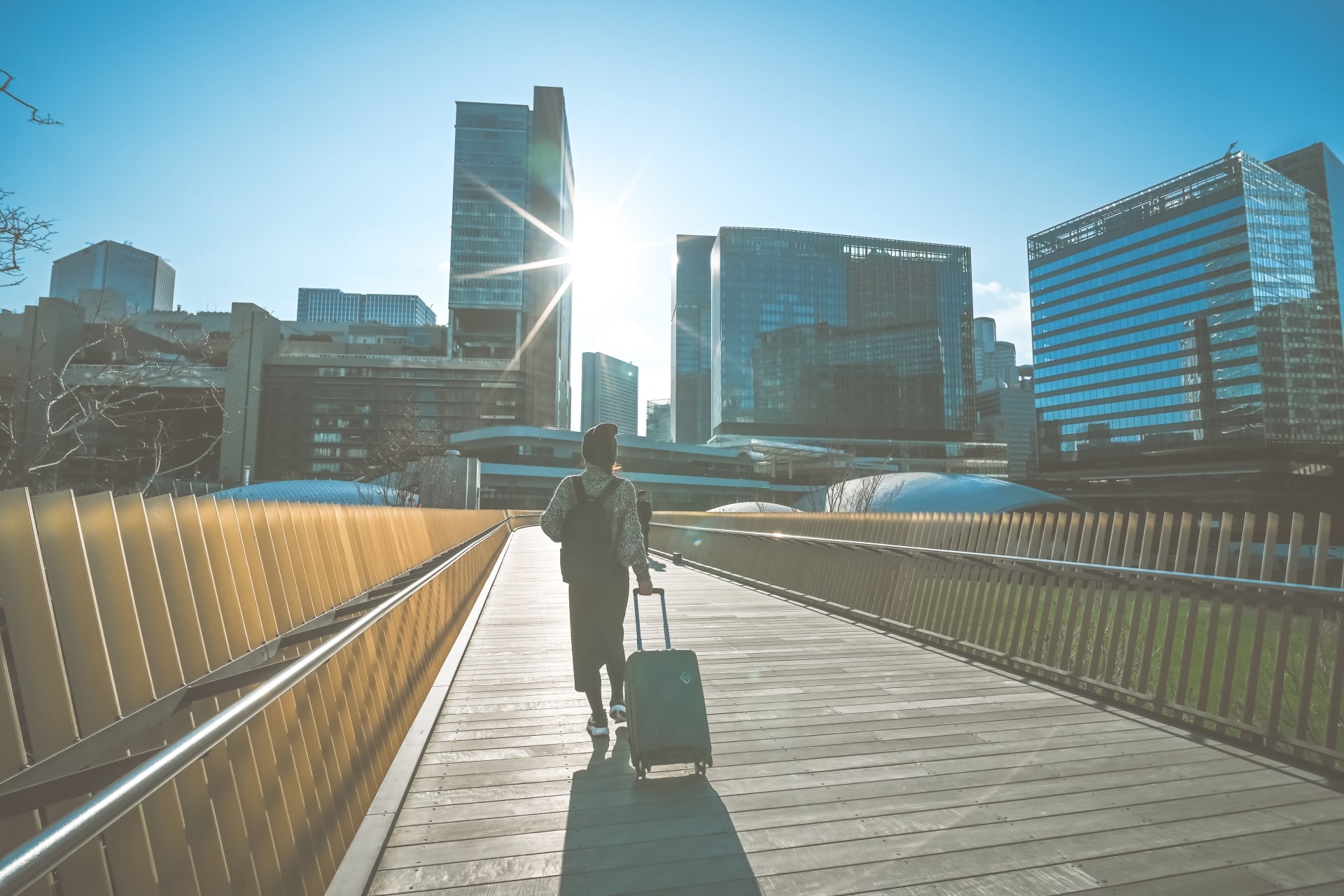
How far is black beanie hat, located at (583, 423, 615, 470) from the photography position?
465cm

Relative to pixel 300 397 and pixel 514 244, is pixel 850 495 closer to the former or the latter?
pixel 300 397

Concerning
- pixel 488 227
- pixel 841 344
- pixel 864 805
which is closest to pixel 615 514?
pixel 864 805

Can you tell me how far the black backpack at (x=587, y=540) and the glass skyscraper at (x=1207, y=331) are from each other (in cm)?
12159

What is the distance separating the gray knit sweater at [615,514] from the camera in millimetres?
4516

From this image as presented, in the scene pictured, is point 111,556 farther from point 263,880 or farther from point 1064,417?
point 1064,417

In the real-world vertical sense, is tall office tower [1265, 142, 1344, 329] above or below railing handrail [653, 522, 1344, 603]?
above

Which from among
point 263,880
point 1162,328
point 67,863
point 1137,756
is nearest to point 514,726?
point 263,880

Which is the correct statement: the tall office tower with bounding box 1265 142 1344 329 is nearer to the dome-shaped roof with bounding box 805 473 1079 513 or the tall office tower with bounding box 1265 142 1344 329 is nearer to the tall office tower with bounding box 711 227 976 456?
the tall office tower with bounding box 711 227 976 456

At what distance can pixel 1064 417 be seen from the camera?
127750mm

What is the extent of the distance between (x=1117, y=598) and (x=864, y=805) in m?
3.29

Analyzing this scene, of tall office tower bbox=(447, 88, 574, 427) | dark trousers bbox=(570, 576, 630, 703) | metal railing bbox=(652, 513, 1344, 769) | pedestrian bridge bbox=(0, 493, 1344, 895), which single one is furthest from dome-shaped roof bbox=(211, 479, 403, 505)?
tall office tower bbox=(447, 88, 574, 427)

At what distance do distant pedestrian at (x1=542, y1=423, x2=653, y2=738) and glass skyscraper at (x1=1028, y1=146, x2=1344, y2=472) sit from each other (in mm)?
121453

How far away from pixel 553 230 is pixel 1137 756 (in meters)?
154

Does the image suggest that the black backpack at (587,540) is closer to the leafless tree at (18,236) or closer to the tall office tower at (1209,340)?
the leafless tree at (18,236)
